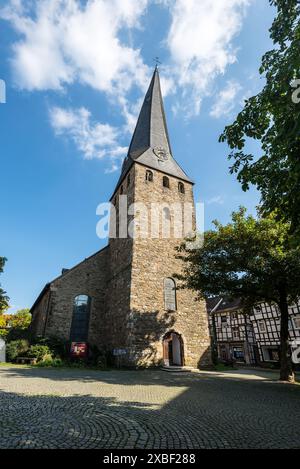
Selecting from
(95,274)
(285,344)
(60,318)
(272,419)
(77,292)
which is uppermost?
→ (95,274)

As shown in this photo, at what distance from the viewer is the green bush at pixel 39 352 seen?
15797mm

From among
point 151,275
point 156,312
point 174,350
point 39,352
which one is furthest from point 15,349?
point 174,350

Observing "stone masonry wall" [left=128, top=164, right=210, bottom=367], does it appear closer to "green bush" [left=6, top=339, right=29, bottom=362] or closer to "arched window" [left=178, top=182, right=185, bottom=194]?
"arched window" [left=178, top=182, right=185, bottom=194]

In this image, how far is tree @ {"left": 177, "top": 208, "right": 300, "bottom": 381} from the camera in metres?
11.6

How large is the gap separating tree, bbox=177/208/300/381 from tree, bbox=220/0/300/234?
601 centimetres

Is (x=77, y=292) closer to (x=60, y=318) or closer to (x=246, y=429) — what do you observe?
(x=60, y=318)

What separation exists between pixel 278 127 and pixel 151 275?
1371cm

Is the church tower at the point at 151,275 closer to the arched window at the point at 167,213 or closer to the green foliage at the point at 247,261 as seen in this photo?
the arched window at the point at 167,213

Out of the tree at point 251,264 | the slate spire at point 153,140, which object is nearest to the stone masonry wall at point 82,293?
the slate spire at point 153,140

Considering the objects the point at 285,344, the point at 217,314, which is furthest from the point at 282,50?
the point at 217,314

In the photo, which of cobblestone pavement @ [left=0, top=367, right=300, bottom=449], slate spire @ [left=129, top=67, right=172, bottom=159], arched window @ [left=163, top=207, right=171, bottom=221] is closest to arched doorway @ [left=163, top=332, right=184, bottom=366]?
arched window @ [left=163, top=207, right=171, bottom=221]

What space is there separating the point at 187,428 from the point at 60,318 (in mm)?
16412
